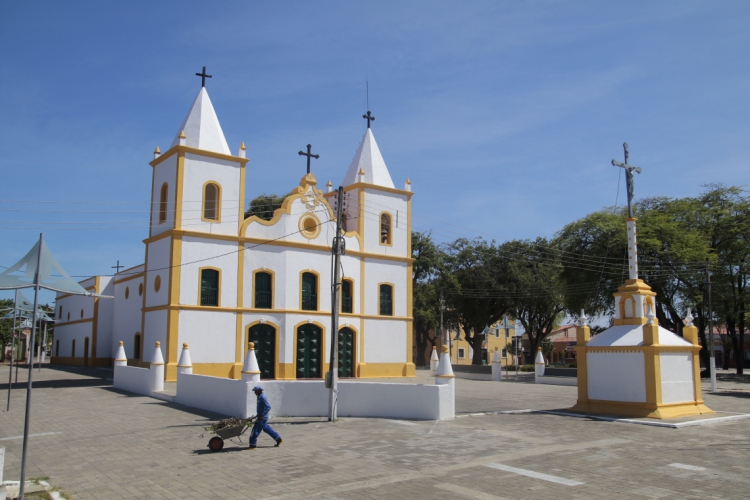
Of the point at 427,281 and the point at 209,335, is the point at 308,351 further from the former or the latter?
the point at 427,281

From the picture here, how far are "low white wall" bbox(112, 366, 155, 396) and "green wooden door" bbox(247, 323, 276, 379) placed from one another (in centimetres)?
523

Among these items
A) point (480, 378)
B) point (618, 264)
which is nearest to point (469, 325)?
point (480, 378)

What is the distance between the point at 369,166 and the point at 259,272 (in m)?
8.32

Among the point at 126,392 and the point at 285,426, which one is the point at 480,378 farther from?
the point at 285,426

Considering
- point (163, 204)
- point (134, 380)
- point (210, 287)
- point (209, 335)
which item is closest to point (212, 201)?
point (163, 204)

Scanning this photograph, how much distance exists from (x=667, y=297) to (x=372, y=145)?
56.9 feet

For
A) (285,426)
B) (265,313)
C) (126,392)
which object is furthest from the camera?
(265,313)

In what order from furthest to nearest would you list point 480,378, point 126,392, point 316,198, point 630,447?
point 480,378
point 316,198
point 126,392
point 630,447

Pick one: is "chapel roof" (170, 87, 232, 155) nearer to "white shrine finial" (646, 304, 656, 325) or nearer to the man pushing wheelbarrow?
the man pushing wheelbarrow

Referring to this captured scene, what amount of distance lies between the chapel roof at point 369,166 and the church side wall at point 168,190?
29.2 ft

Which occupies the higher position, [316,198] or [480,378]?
[316,198]

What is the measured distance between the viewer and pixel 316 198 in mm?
28875

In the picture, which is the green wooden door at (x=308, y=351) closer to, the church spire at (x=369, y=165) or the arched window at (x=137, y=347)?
the arched window at (x=137, y=347)

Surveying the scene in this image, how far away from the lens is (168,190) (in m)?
25.9
